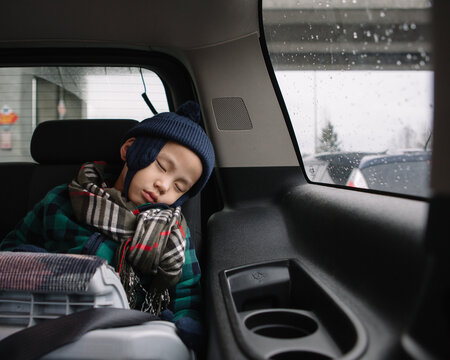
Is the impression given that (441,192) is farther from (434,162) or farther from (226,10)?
(226,10)

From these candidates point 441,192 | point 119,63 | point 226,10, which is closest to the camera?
point 441,192

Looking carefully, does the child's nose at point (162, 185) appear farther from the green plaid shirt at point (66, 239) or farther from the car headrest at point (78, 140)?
the car headrest at point (78, 140)

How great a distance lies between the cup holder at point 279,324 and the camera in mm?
952

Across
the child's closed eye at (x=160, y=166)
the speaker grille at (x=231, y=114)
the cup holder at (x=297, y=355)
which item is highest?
the speaker grille at (x=231, y=114)

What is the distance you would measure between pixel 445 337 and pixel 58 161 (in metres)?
1.55

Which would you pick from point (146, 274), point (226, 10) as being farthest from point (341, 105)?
point (146, 274)

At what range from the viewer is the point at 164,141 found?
1354mm

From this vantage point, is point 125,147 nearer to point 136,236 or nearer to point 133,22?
point 136,236

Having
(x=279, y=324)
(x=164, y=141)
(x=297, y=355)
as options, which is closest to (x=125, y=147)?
(x=164, y=141)

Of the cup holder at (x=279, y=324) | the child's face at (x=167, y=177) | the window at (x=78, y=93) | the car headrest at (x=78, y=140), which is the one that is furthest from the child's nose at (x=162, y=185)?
the window at (x=78, y=93)

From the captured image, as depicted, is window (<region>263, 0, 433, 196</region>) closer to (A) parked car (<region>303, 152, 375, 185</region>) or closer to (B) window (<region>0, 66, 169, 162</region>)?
(A) parked car (<region>303, 152, 375, 185</region>)

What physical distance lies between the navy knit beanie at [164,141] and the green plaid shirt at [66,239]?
20cm

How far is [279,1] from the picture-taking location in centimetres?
136

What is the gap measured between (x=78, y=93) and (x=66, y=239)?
1072 mm
